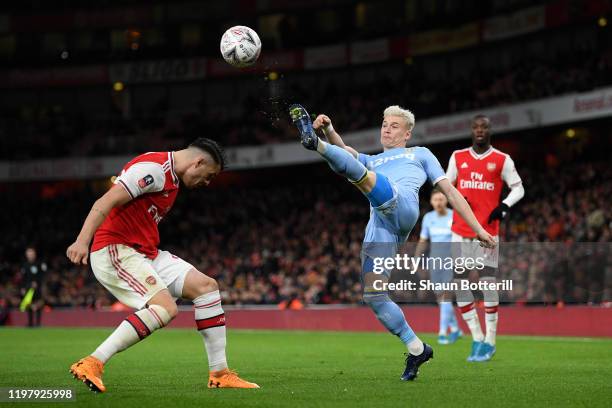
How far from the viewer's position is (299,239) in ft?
109

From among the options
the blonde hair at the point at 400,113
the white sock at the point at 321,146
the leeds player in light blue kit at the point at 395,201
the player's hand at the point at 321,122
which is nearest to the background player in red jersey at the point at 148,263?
the white sock at the point at 321,146

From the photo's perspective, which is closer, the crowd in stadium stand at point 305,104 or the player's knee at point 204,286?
the player's knee at point 204,286

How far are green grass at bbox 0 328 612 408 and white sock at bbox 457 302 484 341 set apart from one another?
40cm

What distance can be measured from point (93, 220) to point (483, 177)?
20.4ft

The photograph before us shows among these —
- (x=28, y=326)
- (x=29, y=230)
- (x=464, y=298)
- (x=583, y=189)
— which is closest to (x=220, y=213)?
(x=29, y=230)

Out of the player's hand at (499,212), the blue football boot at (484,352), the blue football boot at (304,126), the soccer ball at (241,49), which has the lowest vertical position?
the blue football boot at (484,352)

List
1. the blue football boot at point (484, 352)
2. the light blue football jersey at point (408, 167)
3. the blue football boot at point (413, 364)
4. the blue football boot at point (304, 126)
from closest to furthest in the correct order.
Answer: the blue football boot at point (304, 126) → the blue football boot at point (413, 364) → the light blue football jersey at point (408, 167) → the blue football boot at point (484, 352)

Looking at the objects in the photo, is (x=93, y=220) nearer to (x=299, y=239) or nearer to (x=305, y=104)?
(x=299, y=239)

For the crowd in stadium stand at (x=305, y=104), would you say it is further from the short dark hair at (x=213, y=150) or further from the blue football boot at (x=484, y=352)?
the short dark hair at (x=213, y=150)

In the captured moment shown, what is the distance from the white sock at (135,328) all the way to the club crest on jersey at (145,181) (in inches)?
38.4

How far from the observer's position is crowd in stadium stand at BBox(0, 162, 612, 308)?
1962 centimetres

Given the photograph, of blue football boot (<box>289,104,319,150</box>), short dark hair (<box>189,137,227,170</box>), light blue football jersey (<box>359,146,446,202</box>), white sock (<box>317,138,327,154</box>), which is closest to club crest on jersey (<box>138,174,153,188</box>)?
short dark hair (<box>189,137,227,170</box>)

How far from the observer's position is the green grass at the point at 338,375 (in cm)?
741

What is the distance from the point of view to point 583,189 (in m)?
25.4
